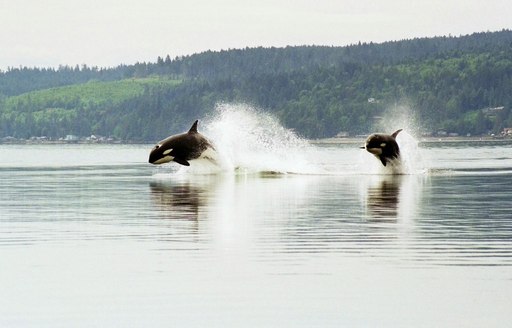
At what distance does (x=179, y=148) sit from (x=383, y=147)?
25.4ft

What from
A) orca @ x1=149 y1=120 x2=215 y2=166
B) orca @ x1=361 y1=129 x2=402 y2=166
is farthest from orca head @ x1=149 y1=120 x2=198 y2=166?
orca @ x1=361 y1=129 x2=402 y2=166

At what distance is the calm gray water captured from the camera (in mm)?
16969

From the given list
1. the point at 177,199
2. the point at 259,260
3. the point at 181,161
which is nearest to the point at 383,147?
the point at 181,161

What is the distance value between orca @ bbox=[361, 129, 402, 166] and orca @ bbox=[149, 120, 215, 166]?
22.7ft

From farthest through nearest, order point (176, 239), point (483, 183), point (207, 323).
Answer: point (483, 183) < point (176, 239) < point (207, 323)

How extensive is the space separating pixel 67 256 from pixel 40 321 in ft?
20.7

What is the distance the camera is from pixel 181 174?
5447 centimetres

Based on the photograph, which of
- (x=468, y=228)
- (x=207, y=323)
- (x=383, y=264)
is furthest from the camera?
(x=468, y=228)

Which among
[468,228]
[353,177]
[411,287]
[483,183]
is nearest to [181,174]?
[353,177]

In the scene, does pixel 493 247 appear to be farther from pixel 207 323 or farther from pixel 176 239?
pixel 207 323

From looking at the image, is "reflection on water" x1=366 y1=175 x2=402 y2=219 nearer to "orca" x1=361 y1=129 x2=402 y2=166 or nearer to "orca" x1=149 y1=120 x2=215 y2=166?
"orca" x1=361 y1=129 x2=402 y2=166

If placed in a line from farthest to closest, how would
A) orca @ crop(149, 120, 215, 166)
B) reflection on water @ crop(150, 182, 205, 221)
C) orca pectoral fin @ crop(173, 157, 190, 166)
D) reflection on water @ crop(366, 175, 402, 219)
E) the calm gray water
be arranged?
1. orca @ crop(149, 120, 215, 166)
2. orca pectoral fin @ crop(173, 157, 190, 166)
3. reflection on water @ crop(150, 182, 205, 221)
4. reflection on water @ crop(366, 175, 402, 219)
5. the calm gray water

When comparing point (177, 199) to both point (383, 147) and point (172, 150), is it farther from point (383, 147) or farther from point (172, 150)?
point (383, 147)

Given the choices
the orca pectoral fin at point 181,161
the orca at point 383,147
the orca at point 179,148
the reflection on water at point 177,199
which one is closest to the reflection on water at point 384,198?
the orca at point 383,147
